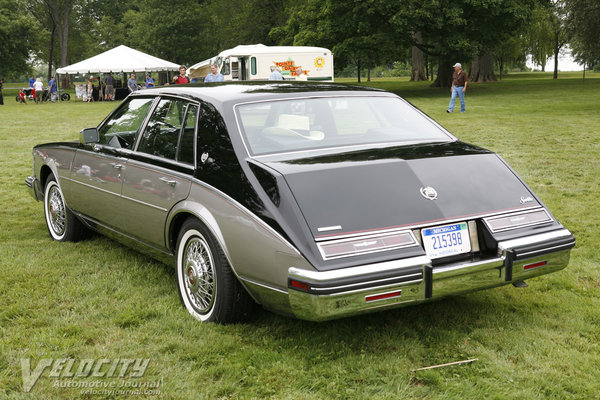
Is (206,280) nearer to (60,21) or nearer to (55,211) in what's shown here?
(55,211)

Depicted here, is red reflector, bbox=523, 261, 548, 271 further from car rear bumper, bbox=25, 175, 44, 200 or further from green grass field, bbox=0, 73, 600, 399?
car rear bumper, bbox=25, 175, 44, 200

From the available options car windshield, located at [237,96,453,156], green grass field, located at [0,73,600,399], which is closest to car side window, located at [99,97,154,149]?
green grass field, located at [0,73,600,399]

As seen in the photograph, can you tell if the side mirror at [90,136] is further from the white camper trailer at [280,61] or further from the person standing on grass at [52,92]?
the person standing on grass at [52,92]

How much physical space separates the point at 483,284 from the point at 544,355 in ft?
1.68

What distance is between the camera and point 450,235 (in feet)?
12.4

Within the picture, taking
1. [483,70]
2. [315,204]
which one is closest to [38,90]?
[483,70]

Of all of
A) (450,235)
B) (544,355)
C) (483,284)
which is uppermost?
(450,235)

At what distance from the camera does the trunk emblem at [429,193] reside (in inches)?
151

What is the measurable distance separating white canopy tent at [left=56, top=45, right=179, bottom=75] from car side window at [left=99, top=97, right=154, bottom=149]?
3232 centimetres

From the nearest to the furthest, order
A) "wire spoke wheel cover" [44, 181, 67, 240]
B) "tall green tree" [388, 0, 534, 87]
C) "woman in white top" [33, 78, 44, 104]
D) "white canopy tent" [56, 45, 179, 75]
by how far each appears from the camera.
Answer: "wire spoke wheel cover" [44, 181, 67, 240] → "tall green tree" [388, 0, 534, 87] → "white canopy tent" [56, 45, 179, 75] → "woman in white top" [33, 78, 44, 104]

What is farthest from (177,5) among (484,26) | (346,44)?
(484,26)

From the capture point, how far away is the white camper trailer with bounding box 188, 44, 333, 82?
1302 inches

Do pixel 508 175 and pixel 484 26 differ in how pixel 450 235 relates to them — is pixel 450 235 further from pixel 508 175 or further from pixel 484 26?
pixel 484 26

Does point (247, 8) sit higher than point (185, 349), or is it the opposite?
point (247, 8)
